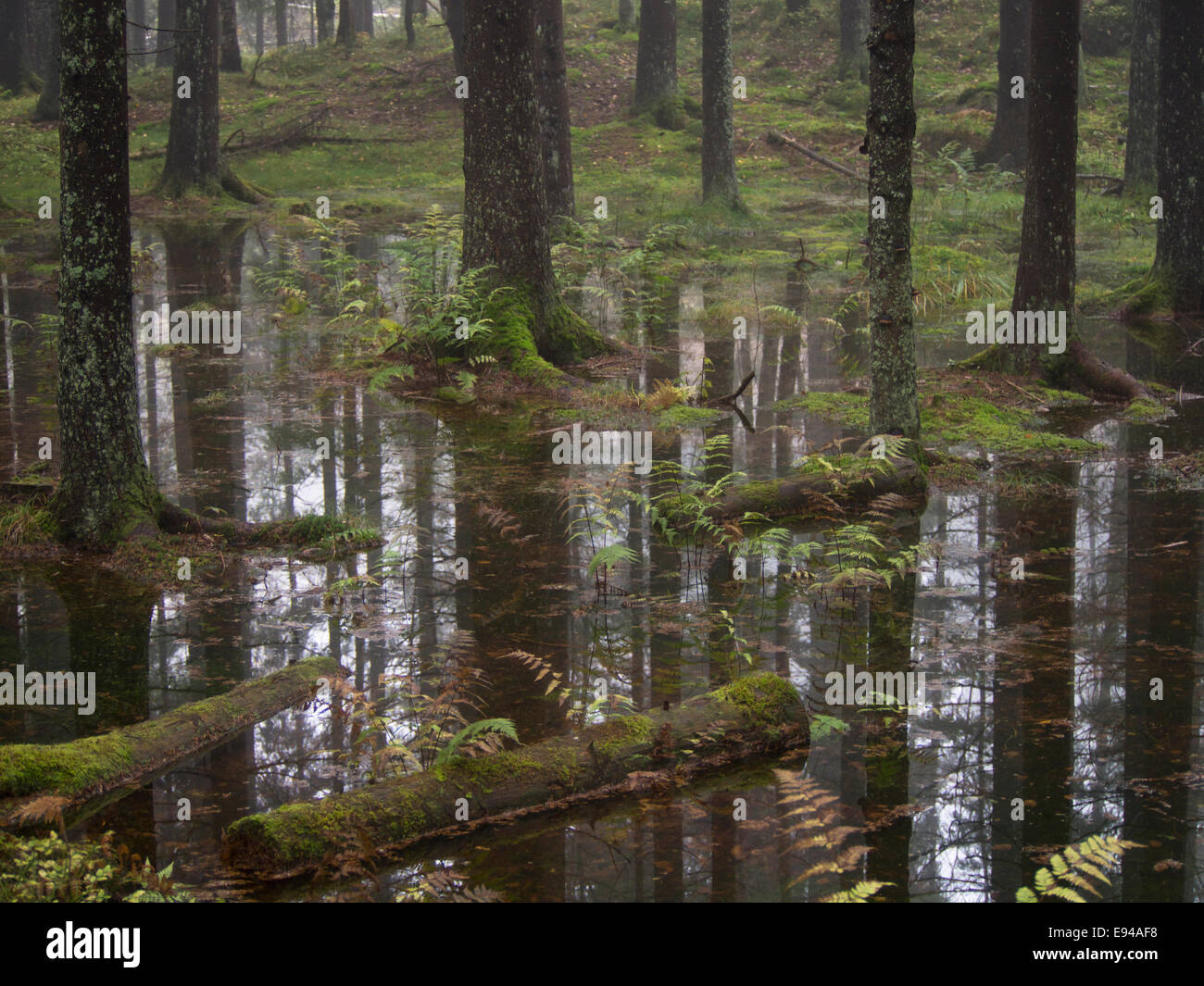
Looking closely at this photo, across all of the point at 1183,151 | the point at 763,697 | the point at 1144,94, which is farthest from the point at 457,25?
the point at 763,697

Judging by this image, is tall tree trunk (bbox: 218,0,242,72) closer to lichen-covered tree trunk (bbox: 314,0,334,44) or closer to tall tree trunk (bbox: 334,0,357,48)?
tall tree trunk (bbox: 334,0,357,48)

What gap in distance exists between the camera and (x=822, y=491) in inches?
372

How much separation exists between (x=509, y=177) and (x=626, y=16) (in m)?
30.2

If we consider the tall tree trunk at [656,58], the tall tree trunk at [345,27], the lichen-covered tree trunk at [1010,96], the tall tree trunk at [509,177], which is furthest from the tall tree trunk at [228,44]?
the tall tree trunk at [509,177]

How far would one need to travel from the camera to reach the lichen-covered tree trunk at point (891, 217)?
30.8 ft

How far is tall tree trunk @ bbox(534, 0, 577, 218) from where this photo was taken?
1870cm

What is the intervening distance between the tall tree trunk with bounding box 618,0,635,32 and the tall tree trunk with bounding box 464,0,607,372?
97.2 feet

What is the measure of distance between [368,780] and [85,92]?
510 cm

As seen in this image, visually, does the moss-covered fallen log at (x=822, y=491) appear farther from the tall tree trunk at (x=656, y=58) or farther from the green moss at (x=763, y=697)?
the tall tree trunk at (x=656, y=58)

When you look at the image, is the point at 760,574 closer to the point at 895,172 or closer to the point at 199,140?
the point at 895,172

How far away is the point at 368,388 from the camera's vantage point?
13328 mm

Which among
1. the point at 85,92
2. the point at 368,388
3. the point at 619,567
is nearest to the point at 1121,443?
the point at 619,567

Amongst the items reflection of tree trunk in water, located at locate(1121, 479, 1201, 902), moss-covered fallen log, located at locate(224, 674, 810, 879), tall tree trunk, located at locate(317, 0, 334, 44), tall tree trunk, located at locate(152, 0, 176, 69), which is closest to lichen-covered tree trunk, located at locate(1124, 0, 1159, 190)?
reflection of tree trunk in water, located at locate(1121, 479, 1201, 902)

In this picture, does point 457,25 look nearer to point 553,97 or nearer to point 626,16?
point 626,16
